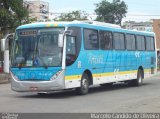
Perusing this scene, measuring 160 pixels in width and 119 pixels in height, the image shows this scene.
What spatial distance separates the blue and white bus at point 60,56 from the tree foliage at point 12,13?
1615 centimetres

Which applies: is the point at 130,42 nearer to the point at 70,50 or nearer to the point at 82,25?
the point at 82,25

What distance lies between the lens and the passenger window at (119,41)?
23359mm

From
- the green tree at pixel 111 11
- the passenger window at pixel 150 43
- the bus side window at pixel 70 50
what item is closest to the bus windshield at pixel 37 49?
the bus side window at pixel 70 50

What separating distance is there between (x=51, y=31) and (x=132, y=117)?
7.06m

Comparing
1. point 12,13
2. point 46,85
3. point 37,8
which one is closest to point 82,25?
point 46,85

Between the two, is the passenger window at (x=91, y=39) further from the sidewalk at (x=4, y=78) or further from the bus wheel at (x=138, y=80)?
the sidewalk at (x=4, y=78)

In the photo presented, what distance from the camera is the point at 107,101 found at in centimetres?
1705

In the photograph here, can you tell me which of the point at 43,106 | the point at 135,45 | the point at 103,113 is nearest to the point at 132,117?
the point at 103,113

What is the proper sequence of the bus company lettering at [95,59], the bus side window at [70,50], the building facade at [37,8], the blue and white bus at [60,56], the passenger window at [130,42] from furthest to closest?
the building facade at [37,8] → the passenger window at [130,42] → the bus company lettering at [95,59] → the bus side window at [70,50] → the blue and white bus at [60,56]

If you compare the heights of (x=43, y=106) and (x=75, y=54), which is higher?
(x=75, y=54)

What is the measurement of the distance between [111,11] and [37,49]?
5730cm

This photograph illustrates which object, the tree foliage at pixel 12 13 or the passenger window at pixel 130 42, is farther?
the tree foliage at pixel 12 13

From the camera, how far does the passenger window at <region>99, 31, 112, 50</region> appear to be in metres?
21.7

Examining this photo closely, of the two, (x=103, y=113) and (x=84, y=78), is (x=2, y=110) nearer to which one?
(x=103, y=113)
